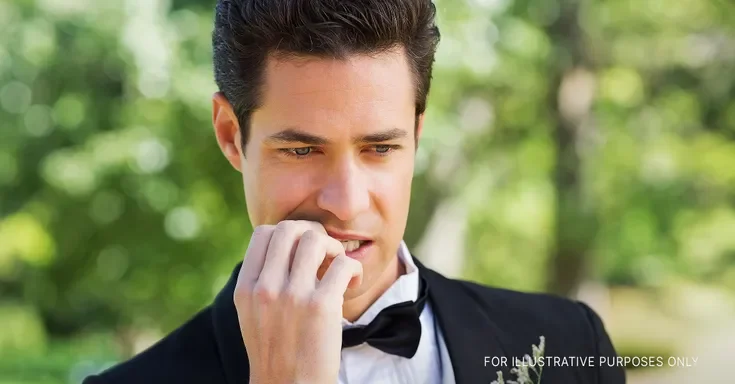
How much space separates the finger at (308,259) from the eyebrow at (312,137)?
0.90 ft

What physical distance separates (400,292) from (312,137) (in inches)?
→ 28.5

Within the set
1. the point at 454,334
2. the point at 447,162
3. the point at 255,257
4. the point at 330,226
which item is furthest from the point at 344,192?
the point at 447,162

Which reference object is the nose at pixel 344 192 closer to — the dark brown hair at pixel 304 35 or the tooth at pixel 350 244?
the tooth at pixel 350 244

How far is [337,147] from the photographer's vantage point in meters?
2.28

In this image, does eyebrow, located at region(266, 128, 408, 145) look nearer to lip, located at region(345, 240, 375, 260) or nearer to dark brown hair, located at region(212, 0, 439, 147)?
dark brown hair, located at region(212, 0, 439, 147)

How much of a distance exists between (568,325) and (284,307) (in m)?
1.22

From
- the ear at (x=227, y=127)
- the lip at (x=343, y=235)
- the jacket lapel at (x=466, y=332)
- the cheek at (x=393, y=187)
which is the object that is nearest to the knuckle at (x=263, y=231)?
the lip at (x=343, y=235)

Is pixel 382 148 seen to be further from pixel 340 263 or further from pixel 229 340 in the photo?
pixel 229 340

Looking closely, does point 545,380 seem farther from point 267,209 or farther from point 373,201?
point 267,209

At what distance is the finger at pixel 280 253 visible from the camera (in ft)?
6.67

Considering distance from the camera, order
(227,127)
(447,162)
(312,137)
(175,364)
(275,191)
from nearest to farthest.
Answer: (312,137) → (275,191) → (175,364) → (227,127) → (447,162)

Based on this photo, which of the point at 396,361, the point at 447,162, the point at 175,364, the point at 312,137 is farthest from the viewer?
the point at 447,162

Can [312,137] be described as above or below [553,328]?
above

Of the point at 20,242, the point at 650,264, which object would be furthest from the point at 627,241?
the point at 20,242
